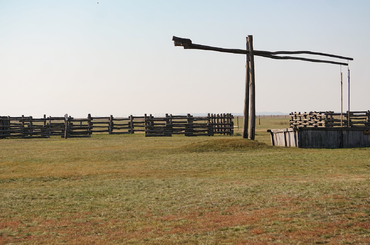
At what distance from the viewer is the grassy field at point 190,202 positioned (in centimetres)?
670

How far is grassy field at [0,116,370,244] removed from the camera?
6.70 meters

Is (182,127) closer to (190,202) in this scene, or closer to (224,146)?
(224,146)

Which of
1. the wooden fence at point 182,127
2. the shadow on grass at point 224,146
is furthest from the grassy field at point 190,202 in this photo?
the wooden fence at point 182,127

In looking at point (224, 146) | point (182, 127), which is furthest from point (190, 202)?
point (182, 127)

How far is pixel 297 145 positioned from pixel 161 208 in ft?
47.0

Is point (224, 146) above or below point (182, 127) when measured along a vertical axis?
below

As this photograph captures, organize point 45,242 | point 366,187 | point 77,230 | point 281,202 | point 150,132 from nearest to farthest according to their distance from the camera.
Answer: point 45,242 < point 77,230 < point 281,202 < point 366,187 < point 150,132

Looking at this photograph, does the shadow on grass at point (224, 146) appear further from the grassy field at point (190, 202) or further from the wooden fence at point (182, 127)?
the wooden fence at point (182, 127)

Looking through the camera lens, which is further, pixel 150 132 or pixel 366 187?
pixel 150 132

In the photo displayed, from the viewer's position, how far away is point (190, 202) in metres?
9.06

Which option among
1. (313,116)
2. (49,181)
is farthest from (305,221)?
(313,116)

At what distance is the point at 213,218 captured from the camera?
764cm

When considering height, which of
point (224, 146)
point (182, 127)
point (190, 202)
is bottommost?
point (190, 202)

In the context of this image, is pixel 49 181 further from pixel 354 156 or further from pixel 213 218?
pixel 354 156
